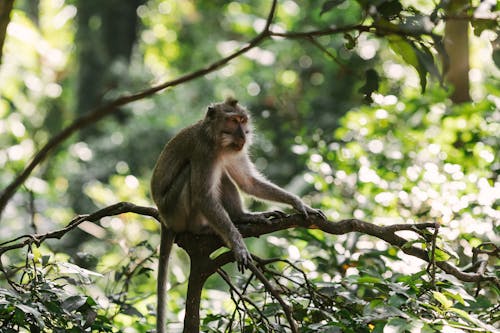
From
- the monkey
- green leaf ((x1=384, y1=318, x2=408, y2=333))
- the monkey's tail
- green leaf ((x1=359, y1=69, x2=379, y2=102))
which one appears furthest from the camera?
the monkey

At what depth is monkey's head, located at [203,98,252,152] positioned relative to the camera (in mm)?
4020

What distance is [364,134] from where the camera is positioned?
5078mm

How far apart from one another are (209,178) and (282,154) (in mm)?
4948

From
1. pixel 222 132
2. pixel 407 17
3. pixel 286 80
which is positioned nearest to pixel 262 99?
pixel 286 80

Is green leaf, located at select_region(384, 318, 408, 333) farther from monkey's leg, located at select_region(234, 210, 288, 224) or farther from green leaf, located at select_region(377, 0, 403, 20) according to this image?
monkey's leg, located at select_region(234, 210, 288, 224)

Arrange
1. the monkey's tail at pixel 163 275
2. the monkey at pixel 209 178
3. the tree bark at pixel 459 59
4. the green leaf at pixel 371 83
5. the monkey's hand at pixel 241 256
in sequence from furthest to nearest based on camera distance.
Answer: the tree bark at pixel 459 59
the monkey at pixel 209 178
the monkey's tail at pixel 163 275
the monkey's hand at pixel 241 256
the green leaf at pixel 371 83

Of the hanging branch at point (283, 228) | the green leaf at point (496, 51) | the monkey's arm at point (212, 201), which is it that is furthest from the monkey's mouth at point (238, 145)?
the green leaf at point (496, 51)

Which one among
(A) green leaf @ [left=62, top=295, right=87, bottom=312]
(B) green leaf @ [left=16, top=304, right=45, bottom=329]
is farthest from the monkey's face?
(B) green leaf @ [left=16, top=304, right=45, bottom=329]

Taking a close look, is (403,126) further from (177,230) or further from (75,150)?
(75,150)

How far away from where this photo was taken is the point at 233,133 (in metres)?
4.03

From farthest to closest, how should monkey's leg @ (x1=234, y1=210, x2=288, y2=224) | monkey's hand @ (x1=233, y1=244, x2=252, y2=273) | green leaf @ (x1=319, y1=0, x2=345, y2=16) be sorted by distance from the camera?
1. monkey's leg @ (x1=234, y1=210, x2=288, y2=224)
2. monkey's hand @ (x1=233, y1=244, x2=252, y2=273)
3. green leaf @ (x1=319, y1=0, x2=345, y2=16)

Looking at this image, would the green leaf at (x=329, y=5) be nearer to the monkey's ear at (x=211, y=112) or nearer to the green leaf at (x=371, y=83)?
the green leaf at (x=371, y=83)

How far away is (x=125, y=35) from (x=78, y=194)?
144 inches

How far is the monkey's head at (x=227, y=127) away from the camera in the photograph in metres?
4.02
